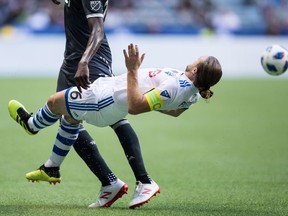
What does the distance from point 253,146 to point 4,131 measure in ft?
14.1

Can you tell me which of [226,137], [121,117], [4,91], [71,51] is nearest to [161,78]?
[121,117]

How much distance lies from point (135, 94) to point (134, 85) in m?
0.09

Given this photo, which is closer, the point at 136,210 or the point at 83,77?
the point at 83,77

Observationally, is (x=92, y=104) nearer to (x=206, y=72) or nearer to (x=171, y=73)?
(x=171, y=73)

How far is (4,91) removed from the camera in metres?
18.8

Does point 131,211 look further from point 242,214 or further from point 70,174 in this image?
point 70,174

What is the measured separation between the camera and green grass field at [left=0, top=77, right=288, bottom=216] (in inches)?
289

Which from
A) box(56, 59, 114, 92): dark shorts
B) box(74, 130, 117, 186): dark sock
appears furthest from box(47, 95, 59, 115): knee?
box(74, 130, 117, 186): dark sock

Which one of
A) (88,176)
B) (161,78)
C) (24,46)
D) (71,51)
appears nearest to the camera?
(161,78)

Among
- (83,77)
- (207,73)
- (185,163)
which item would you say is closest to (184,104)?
(207,73)

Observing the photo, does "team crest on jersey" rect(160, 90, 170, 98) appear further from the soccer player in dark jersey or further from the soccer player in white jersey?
the soccer player in dark jersey

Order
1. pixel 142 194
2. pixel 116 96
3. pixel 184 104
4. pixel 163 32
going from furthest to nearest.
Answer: pixel 163 32
pixel 142 194
pixel 184 104
pixel 116 96

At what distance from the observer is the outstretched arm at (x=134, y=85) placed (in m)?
6.62

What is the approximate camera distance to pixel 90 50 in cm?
691
